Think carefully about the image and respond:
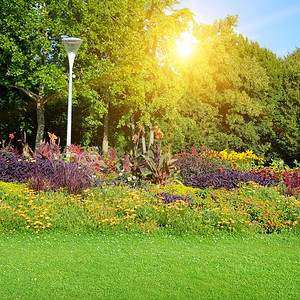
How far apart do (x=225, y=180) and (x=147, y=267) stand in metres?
5.45

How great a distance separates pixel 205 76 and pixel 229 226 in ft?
56.5

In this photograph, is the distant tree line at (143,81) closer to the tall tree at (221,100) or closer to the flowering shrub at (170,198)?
the tall tree at (221,100)

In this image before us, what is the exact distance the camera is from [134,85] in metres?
17.6

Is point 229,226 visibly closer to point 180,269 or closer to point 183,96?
point 180,269

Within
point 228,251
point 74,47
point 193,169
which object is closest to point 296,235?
point 228,251

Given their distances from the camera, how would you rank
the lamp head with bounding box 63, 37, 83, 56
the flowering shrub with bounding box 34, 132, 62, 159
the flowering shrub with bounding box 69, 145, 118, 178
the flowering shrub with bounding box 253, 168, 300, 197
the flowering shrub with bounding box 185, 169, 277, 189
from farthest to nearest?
1. the lamp head with bounding box 63, 37, 83, 56
2. the flowering shrub with bounding box 34, 132, 62, 159
3. the flowering shrub with bounding box 185, 169, 277, 189
4. the flowering shrub with bounding box 69, 145, 118, 178
5. the flowering shrub with bounding box 253, 168, 300, 197

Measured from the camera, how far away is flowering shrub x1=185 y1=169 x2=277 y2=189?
921 cm

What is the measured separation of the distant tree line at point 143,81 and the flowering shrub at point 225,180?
8179mm

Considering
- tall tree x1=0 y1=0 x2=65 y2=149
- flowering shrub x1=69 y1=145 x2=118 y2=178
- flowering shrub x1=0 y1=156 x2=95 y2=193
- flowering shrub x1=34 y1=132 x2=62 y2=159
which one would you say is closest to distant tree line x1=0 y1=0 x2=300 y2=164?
tall tree x1=0 y1=0 x2=65 y2=149

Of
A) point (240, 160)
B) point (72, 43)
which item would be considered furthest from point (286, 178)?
point (72, 43)

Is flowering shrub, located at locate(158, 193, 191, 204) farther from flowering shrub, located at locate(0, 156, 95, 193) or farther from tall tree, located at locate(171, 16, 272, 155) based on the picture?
tall tree, located at locate(171, 16, 272, 155)

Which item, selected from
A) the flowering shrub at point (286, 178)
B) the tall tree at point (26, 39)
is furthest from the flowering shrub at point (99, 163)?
the tall tree at point (26, 39)

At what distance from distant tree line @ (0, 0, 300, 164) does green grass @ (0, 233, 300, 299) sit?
36.7ft

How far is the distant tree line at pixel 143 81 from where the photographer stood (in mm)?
16531
